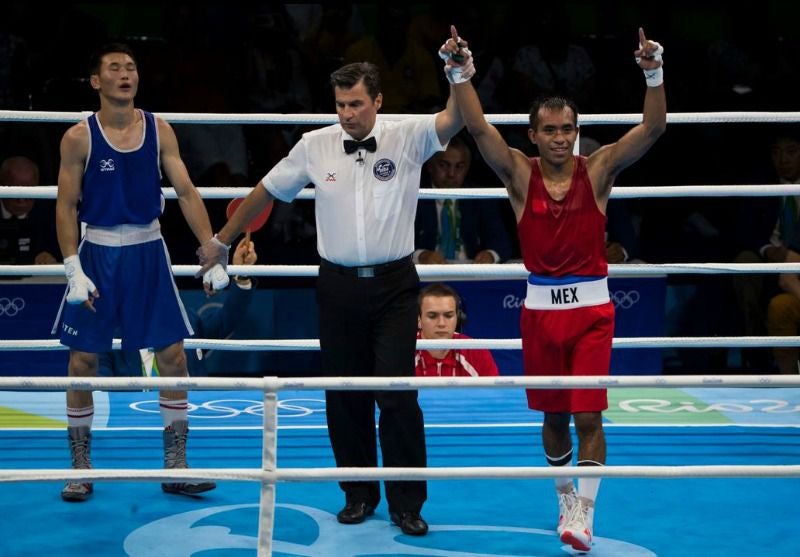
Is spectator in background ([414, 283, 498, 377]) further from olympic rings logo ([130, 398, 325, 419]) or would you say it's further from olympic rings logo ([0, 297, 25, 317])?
olympic rings logo ([0, 297, 25, 317])

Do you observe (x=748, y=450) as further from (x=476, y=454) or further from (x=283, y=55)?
(x=283, y=55)

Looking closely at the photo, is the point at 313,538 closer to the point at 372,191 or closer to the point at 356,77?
the point at 372,191

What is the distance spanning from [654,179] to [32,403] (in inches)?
179

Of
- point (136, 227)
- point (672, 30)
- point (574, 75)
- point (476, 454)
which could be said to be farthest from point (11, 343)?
point (672, 30)

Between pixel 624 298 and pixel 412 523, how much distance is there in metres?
2.93

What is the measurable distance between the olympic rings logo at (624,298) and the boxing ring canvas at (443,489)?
1.01 meters

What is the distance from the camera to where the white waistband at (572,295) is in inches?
153

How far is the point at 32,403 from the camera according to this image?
17.3ft

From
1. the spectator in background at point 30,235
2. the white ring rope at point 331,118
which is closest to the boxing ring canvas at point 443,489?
the spectator in background at point 30,235

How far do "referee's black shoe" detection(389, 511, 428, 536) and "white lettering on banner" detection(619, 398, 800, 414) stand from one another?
161 cm

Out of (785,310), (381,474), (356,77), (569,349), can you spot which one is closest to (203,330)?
(356,77)

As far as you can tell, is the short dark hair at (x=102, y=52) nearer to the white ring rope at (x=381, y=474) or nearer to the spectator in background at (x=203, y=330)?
the white ring rope at (x=381, y=474)

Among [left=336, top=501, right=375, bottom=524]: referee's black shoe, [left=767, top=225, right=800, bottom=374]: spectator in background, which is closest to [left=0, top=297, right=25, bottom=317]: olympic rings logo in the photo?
[left=336, top=501, right=375, bottom=524]: referee's black shoe

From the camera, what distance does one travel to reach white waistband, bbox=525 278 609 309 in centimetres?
388
